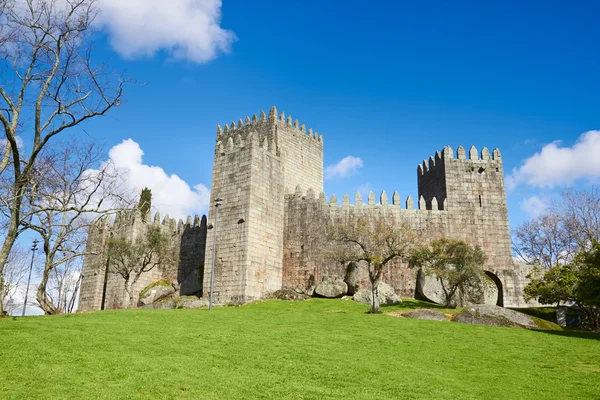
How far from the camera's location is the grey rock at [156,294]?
39.3 m

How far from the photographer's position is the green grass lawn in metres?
11.0

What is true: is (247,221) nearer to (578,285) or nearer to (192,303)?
(192,303)

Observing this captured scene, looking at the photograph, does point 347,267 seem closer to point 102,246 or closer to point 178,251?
point 178,251

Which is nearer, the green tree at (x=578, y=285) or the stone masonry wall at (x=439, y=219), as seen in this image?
the green tree at (x=578, y=285)

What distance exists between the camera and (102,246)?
44906mm

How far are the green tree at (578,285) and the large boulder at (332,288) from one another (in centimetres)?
1104

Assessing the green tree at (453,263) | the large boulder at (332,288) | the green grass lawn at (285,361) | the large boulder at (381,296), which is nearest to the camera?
the green grass lawn at (285,361)

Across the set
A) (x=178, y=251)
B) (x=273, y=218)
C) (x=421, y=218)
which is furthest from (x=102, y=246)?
(x=421, y=218)

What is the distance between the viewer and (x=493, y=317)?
24.2 meters

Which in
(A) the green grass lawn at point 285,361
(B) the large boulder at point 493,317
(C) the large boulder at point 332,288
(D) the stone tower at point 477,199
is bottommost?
(A) the green grass lawn at point 285,361

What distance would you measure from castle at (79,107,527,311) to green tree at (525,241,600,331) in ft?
26.1

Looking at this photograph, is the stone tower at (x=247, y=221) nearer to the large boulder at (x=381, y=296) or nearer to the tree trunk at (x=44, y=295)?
the large boulder at (x=381, y=296)

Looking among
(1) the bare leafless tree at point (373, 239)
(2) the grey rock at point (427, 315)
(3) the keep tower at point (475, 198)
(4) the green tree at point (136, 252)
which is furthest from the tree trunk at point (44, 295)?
(3) the keep tower at point (475, 198)

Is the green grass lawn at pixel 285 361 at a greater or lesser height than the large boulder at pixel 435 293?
lesser
